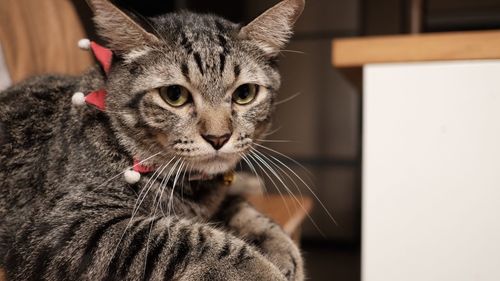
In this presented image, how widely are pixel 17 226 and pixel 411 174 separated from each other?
2.04 ft

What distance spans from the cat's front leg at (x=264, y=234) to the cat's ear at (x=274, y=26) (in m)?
0.30

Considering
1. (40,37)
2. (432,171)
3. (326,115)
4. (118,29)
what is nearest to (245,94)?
(118,29)

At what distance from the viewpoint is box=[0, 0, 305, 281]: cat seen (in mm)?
540

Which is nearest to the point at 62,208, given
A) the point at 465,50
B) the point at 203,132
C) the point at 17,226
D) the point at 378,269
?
the point at 17,226

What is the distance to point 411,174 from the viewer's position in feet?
2.25

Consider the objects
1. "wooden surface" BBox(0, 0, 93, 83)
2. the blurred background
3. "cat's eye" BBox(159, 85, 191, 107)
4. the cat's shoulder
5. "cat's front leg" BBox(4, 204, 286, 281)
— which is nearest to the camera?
"cat's front leg" BBox(4, 204, 286, 281)

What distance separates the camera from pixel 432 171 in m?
0.68

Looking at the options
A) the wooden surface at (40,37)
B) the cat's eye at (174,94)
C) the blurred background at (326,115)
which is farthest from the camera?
the blurred background at (326,115)

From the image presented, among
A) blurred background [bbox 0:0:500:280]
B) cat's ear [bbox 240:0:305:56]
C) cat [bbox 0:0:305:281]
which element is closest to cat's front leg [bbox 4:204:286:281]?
cat [bbox 0:0:305:281]

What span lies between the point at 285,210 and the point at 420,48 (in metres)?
0.49

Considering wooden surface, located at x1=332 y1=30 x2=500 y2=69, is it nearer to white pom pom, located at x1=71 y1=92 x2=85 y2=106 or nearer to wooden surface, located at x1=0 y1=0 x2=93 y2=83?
white pom pom, located at x1=71 y1=92 x2=85 y2=106

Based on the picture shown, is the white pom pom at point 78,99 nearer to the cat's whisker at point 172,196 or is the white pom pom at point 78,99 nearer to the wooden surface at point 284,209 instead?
the cat's whisker at point 172,196

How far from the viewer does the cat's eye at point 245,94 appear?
26.3 inches

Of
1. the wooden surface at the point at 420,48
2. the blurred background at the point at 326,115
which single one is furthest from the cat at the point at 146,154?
the blurred background at the point at 326,115
